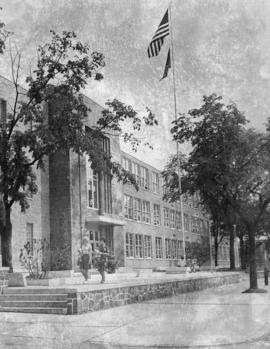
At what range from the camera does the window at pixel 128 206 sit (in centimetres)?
4890

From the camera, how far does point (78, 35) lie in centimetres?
2169

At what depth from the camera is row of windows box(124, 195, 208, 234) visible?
49844mm

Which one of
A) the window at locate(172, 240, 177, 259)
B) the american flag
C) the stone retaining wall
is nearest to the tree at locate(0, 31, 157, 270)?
the american flag

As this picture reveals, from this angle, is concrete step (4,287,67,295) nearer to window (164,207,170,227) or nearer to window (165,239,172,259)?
window (165,239,172,259)

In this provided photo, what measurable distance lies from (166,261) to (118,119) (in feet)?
112

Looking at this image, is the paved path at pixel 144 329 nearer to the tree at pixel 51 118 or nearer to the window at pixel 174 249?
the tree at pixel 51 118

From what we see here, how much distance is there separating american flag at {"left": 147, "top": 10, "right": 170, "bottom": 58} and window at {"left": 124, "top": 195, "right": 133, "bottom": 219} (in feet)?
79.6

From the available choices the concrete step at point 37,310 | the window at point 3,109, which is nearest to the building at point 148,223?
the window at point 3,109

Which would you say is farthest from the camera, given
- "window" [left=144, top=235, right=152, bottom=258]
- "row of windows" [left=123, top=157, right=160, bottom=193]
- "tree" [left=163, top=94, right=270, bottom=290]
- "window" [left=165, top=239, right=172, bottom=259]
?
"window" [left=165, top=239, right=172, bottom=259]

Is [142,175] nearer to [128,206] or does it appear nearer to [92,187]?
[128,206]

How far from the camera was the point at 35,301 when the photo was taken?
1577 centimetres

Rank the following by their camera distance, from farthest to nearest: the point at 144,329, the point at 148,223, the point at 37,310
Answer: the point at 148,223, the point at 37,310, the point at 144,329

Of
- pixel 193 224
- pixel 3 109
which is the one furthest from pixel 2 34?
pixel 193 224

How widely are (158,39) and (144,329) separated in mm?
16858
